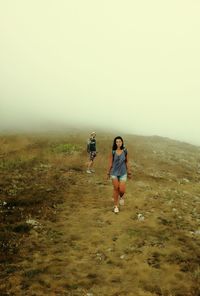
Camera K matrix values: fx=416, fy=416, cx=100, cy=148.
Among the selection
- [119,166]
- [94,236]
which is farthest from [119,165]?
[94,236]

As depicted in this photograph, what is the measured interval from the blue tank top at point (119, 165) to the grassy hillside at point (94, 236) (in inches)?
87.6

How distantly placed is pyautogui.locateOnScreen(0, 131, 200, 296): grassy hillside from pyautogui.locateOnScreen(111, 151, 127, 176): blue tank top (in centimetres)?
223

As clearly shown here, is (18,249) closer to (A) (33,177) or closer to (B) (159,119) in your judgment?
(A) (33,177)

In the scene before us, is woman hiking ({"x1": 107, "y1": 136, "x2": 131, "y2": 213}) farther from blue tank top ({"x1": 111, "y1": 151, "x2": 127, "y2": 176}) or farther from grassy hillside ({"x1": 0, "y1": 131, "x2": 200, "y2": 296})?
grassy hillside ({"x1": 0, "y1": 131, "x2": 200, "y2": 296})

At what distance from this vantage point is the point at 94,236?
1709cm

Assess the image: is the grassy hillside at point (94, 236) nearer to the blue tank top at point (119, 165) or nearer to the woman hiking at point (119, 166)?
the woman hiking at point (119, 166)

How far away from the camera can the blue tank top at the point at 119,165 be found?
19.0 metres

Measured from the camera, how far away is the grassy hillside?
1267 cm

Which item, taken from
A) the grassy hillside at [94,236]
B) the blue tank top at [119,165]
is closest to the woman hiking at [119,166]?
the blue tank top at [119,165]

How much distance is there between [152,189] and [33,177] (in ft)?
29.0

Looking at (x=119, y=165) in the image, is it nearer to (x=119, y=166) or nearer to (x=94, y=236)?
(x=119, y=166)

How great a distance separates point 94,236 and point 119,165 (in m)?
3.57

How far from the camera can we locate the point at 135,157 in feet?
154

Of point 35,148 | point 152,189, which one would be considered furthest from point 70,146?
point 152,189
